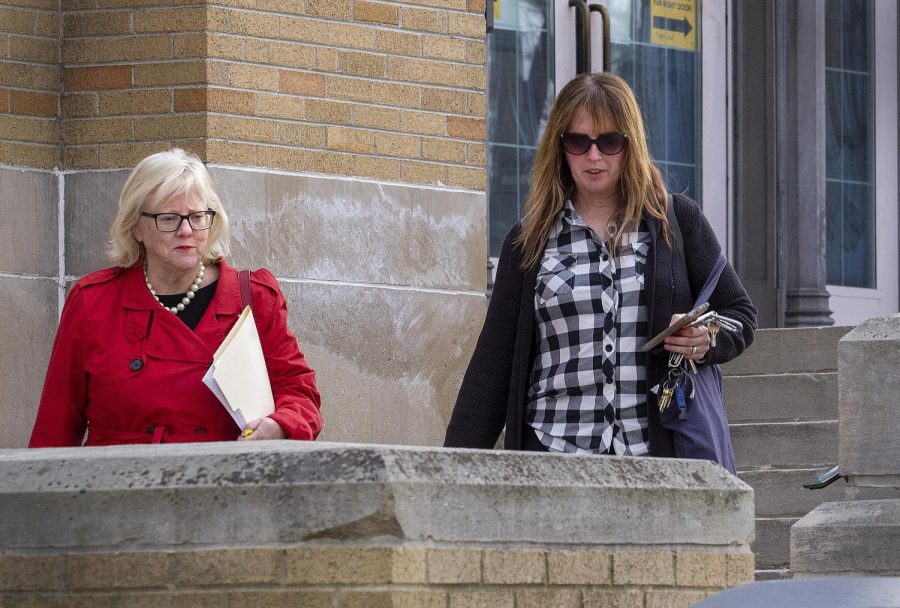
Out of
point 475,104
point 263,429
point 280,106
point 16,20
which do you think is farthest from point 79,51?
point 263,429

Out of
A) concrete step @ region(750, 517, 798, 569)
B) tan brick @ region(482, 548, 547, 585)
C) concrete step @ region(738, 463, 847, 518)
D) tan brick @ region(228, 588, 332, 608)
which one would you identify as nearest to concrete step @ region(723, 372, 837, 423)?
concrete step @ region(738, 463, 847, 518)

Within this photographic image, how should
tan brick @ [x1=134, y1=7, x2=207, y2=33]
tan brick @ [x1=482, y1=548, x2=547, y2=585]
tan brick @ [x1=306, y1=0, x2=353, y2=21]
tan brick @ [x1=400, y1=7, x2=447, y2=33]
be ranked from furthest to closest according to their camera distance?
tan brick @ [x1=400, y1=7, x2=447, y2=33]
tan brick @ [x1=306, y1=0, x2=353, y2=21]
tan brick @ [x1=134, y1=7, x2=207, y2=33]
tan brick @ [x1=482, y1=548, x2=547, y2=585]

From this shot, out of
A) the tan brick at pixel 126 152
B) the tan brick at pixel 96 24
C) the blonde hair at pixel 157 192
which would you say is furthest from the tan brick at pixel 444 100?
the blonde hair at pixel 157 192

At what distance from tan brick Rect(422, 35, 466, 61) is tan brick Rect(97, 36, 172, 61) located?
3.22 feet

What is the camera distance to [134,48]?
6066 mm

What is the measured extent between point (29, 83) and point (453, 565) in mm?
3640

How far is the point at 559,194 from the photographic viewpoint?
426 cm

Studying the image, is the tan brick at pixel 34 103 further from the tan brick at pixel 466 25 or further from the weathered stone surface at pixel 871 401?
the weathered stone surface at pixel 871 401

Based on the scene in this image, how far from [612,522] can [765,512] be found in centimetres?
370

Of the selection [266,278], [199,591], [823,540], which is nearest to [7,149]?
[266,278]

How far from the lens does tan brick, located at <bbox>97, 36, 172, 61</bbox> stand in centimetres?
603

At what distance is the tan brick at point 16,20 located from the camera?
6000mm

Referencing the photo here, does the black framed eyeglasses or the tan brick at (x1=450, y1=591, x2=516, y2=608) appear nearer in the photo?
the tan brick at (x1=450, y1=591, x2=516, y2=608)

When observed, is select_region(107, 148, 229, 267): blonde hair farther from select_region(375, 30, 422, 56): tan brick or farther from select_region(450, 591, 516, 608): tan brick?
select_region(375, 30, 422, 56): tan brick
